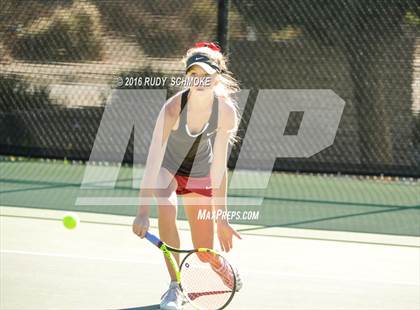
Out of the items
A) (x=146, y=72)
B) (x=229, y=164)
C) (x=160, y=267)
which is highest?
(x=160, y=267)

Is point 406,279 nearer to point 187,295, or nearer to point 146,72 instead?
point 187,295

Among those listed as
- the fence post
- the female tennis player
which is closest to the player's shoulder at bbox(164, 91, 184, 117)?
the female tennis player

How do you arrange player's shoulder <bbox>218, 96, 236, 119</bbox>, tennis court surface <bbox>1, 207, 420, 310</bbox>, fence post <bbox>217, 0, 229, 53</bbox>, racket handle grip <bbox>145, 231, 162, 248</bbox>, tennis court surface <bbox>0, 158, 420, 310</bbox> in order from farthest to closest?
fence post <bbox>217, 0, 229, 53</bbox> < tennis court surface <bbox>0, 158, 420, 310</bbox> < tennis court surface <bbox>1, 207, 420, 310</bbox> < player's shoulder <bbox>218, 96, 236, 119</bbox> < racket handle grip <bbox>145, 231, 162, 248</bbox>

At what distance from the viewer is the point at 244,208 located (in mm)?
9492

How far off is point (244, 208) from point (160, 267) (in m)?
2.62

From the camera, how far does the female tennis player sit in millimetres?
5695

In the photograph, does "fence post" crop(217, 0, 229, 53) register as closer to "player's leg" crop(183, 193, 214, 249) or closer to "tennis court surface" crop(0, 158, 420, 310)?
"tennis court surface" crop(0, 158, 420, 310)

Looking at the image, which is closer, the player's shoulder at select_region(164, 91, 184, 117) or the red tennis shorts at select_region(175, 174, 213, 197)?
the player's shoulder at select_region(164, 91, 184, 117)

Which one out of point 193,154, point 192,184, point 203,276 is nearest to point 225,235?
point 203,276

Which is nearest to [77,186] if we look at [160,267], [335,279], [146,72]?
[146,72]

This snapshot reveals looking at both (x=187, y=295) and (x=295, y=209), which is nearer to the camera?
(x=187, y=295)

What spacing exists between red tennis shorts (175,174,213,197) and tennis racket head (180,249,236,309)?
52 centimetres

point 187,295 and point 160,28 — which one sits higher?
point 187,295

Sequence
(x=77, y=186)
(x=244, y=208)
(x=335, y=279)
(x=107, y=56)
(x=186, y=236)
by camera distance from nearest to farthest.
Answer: (x=335, y=279) → (x=186, y=236) → (x=244, y=208) → (x=77, y=186) → (x=107, y=56)
